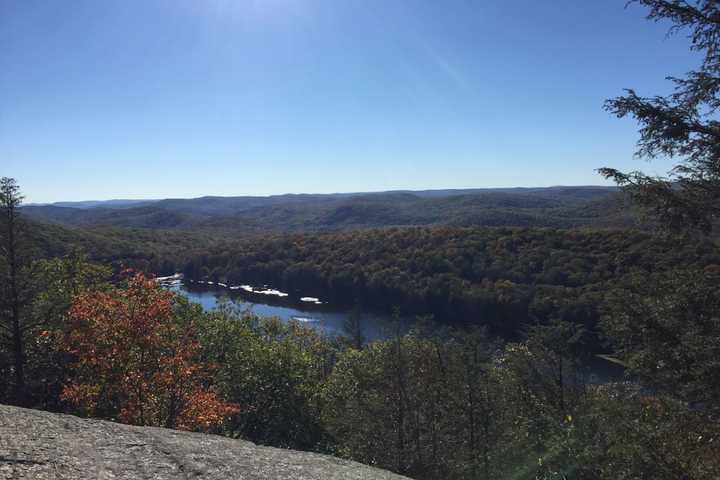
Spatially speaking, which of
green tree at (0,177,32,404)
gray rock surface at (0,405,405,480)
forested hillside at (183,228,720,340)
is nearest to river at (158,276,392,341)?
forested hillside at (183,228,720,340)

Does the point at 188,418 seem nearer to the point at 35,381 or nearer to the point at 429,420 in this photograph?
the point at 35,381

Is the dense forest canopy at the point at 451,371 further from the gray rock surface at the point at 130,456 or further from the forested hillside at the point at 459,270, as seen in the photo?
the forested hillside at the point at 459,270

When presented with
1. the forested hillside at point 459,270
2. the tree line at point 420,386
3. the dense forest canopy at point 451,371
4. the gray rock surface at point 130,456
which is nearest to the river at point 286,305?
the forested hillside at point 459,270

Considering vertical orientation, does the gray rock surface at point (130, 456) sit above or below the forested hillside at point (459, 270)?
above

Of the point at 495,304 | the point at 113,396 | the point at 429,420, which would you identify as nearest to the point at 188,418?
the point at 113,396

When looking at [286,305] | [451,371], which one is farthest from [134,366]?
[286,305]

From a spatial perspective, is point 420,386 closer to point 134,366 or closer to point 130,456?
point 134,366
